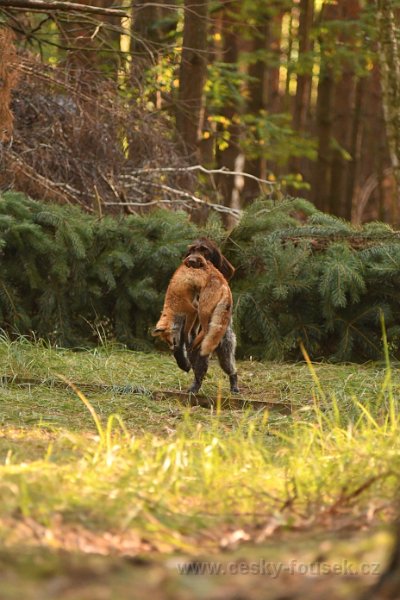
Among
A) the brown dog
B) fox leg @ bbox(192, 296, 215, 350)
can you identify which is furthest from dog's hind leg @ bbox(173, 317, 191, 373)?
fox leg @ bbox(192, 296, 215, 350)

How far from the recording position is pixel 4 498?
14.5 feet

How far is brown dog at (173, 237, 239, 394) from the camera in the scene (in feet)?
27.5

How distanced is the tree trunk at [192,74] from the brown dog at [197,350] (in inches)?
376

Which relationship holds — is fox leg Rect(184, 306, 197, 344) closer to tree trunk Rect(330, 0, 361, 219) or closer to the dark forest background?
the dark forest background

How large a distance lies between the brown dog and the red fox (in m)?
0.06

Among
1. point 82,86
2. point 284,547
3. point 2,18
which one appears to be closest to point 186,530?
point 284,547

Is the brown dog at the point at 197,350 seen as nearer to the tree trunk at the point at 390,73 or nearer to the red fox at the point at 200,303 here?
the red fox at the point at 200,303

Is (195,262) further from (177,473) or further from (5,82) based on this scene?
(5,82)

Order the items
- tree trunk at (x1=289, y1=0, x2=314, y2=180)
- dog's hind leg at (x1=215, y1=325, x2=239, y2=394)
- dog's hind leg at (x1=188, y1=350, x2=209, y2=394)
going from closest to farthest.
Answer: dog's hind leg at (x1=188, y1=350, x2=209, y2=394) → dog's hind leg at (x1=215, y1=325, x2=239, y2=394) → tree trunk at (x1=289, y1=0, x2=314, y2=180)

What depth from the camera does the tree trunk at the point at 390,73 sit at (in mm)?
12820

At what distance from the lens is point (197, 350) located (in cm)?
836

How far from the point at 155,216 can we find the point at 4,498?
27.0ft

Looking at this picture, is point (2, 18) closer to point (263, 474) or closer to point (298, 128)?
point (263, 474)

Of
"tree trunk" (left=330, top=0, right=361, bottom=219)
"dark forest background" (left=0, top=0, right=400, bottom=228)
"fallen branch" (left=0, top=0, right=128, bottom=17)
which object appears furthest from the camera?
"tree trunk" (left=330, top=0, right=361, bottom=219)
